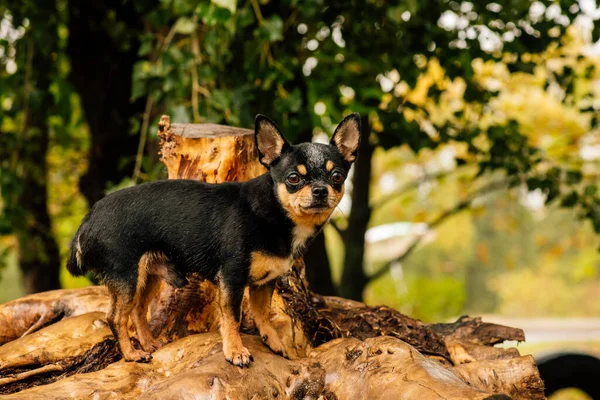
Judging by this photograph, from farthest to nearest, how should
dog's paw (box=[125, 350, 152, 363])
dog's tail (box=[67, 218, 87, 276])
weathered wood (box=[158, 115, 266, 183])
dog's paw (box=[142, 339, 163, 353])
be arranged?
weathered wood (box=[158, 115, 266, 183]) < dog's paw (box=[142, 339, 163, 353]) < dog's tail (box=[67, 218, 87, 276]) < dog's paw (box=[125, 350, 152, 363])

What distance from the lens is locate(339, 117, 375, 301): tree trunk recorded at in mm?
9172

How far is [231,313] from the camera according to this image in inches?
153

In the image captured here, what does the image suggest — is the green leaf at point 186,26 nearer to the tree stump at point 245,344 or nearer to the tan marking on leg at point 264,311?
the tree stump at point 245,344

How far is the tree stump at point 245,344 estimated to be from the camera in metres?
3.63

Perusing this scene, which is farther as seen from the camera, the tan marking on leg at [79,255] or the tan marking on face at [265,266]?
the tan marking on leg at [79,255]

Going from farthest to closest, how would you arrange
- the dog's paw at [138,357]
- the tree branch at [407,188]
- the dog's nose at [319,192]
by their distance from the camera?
the tree branch at [407,188] → the dog's paw at [138,357] → the dog's nose at [319,192]

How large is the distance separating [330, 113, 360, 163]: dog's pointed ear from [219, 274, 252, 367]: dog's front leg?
89cm

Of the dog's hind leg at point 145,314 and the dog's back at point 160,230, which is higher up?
the dog's back at point 160,230

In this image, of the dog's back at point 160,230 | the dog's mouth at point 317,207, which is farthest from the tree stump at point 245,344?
the dog's mouth at point 317,207

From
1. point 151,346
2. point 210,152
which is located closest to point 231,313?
point 151,346

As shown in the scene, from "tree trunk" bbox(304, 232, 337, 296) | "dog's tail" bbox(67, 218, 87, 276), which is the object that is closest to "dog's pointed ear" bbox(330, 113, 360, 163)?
"dog's tail" bbox(67, 218, 87, 276)

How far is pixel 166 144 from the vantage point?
16.3 feet

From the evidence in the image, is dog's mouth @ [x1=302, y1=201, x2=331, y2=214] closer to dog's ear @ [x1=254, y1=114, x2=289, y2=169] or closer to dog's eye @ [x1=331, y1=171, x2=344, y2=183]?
dog's eye @ [x1=331, y1=171, x2=344, y2=183]

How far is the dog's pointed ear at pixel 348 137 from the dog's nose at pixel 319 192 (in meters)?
0.39
